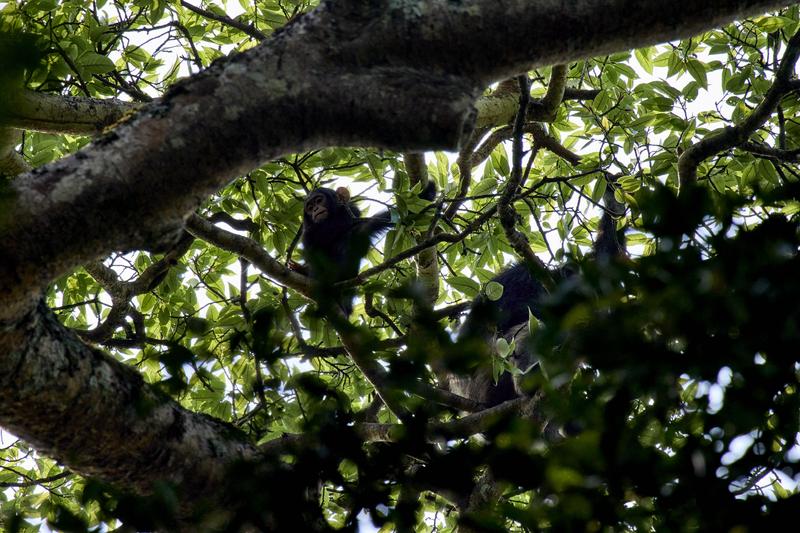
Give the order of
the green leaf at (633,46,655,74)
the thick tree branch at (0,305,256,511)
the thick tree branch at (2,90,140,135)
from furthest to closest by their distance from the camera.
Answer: the green leaf at (633,46,655,74)
the thick tree branch at (2,90,140,135)
the thick tree branch at (0,305,256,511)

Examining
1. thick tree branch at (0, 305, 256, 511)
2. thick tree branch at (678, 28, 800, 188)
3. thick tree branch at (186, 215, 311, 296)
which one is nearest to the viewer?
thick tree branch at (0, 305, 256, 511)

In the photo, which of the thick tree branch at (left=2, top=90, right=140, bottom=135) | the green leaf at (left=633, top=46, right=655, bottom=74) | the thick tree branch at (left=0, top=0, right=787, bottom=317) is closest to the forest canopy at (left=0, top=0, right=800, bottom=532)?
the thick tree branch at (left=0, top=0, right=787, bottom=317)

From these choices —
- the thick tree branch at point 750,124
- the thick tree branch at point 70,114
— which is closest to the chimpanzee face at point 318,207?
the thick tree branch at point 70,114

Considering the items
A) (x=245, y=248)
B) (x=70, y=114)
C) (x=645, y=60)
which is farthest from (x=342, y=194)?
(x=245, y=248)

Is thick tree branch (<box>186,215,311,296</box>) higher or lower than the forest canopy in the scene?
higher

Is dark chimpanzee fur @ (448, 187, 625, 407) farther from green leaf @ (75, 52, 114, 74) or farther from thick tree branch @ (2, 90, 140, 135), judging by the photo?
green leaf @ (75, 52, 114, 74)

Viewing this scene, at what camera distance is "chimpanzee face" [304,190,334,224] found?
750 centimetres

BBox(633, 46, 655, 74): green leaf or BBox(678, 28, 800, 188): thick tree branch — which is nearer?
BBox(678, 28, 800, 188): thick tree branch

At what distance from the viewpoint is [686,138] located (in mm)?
4441

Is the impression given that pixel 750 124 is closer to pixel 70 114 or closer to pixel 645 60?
pixel 645 60

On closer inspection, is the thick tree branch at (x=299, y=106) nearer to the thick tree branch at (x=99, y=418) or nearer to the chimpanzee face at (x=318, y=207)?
the thick tree branch at (x=99, y=418)

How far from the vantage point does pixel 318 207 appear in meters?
7.52

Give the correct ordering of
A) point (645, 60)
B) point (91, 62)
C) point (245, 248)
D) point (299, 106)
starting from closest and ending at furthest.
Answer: point (299, 106), point (245, 248), point (91, 62), point (645, 60)

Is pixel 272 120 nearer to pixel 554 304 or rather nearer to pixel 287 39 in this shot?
pixel 287 39
